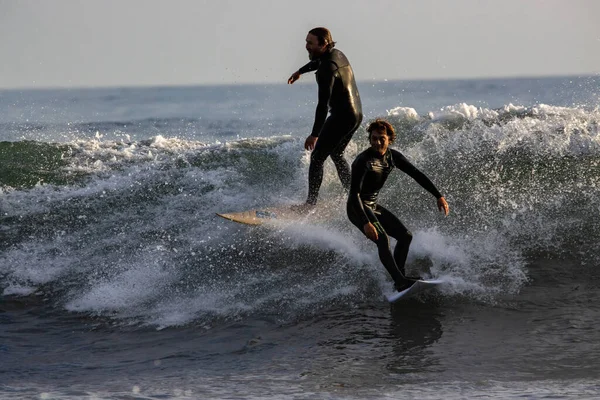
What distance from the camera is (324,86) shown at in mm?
8562

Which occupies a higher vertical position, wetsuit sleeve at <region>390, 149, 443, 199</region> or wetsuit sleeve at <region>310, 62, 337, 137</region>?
wetsuit sleeve at <region>310, 62, 337, 137</region>

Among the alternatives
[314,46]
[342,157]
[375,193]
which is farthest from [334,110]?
[375,193]

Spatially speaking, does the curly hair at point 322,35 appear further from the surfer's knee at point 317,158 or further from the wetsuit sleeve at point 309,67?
the surfer's knee at point 317,158

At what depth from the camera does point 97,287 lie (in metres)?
8.96

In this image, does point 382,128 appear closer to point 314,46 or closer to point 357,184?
point 357,184

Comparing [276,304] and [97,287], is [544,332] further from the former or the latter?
[97,287]

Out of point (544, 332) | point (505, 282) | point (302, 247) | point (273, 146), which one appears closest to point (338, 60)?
point (302, 247)

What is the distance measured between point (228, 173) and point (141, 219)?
1871 mm

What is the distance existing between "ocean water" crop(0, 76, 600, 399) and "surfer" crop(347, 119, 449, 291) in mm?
495

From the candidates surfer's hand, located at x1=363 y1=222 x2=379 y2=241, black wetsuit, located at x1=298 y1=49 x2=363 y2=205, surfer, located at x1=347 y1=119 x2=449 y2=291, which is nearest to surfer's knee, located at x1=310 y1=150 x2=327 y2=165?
black wetsuit, located at x1=298 y1=49 x2=363 y2=205

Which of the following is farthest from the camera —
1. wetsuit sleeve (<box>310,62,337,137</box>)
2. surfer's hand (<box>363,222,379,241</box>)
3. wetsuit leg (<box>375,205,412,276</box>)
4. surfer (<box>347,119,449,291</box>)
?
wetsuit sleeve (<box>310,62,337,137</box>)

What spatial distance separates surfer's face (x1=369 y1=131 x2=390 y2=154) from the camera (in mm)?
7406

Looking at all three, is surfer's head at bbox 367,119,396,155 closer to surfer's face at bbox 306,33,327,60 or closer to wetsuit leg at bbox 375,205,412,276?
wetsuit leg at bbox 375,205,412,276

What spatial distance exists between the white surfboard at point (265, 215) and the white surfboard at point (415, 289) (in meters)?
1.94
